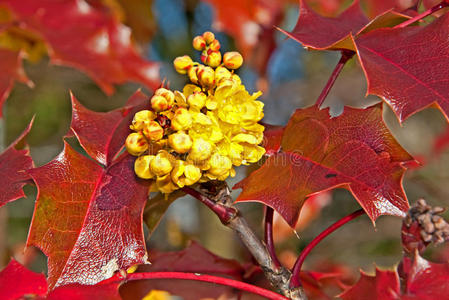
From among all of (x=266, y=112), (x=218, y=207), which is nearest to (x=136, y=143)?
(x=218, y=207)

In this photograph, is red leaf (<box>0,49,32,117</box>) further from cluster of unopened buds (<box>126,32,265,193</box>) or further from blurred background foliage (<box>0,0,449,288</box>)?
cluster of unopened buds (<box>126,32,265,193</box>)

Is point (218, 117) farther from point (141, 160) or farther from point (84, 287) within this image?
point (84, 287)

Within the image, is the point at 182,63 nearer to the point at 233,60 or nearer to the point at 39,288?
the point at 233,60

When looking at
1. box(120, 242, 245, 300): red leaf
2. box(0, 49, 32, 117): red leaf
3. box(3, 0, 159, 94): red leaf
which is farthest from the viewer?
box(3, 0, 159, 94): red leaf

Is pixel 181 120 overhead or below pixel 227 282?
overhead

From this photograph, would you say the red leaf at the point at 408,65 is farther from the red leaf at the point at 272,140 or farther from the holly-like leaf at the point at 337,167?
the red leaf at the point at 272,140

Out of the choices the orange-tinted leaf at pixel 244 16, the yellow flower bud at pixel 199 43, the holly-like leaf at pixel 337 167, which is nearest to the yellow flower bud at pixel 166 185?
the holly-like leaf at pixel 337 167

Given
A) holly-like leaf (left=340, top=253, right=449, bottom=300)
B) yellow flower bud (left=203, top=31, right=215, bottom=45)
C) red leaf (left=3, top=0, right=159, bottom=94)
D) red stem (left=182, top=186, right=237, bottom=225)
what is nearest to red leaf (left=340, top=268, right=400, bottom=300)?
holly-like leaf (left=340, top=253, right=449, bottom=300)
